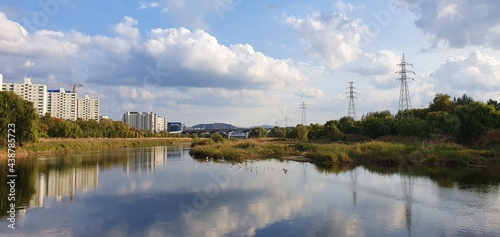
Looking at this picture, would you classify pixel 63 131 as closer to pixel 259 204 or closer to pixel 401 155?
pixel 401 155

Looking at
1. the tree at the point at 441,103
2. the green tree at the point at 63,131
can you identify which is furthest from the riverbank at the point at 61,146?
the tree at the point at 441,103

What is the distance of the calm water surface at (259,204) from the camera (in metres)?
13.7

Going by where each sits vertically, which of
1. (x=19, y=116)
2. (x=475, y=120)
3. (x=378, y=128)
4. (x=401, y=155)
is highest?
(x=19, y=116)

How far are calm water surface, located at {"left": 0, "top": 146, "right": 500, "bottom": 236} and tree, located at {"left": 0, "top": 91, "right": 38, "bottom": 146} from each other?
16.5m

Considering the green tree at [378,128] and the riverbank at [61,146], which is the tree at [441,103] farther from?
the riverbank at [61,146]

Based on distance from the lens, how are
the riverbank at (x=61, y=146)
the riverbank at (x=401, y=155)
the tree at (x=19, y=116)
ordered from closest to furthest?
the riverbank at (x=401, y=155) < the tree at (x=19, y=116) < the riverbank at (x=61, y=146)

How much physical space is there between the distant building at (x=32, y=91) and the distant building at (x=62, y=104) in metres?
5.47

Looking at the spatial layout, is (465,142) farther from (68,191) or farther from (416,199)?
(68,191)

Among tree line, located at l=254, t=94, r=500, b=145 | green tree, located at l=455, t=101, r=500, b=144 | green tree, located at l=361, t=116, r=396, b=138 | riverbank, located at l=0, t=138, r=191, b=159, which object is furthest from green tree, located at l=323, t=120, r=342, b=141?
riverbank, located at l=0, t=138, r=191, b=159

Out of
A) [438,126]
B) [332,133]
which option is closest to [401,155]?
[438,126]

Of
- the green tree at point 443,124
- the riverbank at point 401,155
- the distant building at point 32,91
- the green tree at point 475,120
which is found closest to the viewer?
the riverbank at point 401,155

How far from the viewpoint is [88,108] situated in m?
179

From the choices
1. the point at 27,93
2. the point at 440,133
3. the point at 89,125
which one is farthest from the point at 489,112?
the point at 27,93

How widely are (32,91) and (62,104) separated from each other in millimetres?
16858
